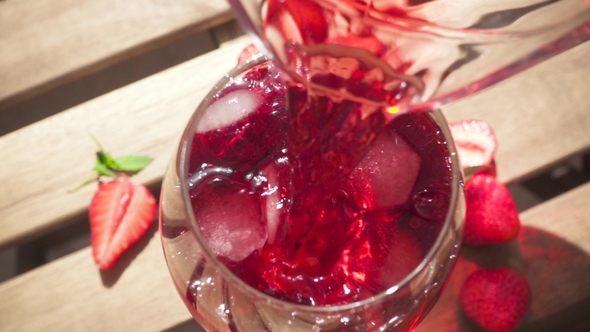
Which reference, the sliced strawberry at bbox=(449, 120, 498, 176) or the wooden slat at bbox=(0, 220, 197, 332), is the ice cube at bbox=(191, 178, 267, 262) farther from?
the sliced strawberry at bbox=(449, 120, 498, 176)

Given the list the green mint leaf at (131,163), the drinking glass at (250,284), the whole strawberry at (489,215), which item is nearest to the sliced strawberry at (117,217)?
the green mint leaf at (131,163)

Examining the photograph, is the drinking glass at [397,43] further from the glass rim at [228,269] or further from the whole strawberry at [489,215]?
the whole strawberry at [489,215]

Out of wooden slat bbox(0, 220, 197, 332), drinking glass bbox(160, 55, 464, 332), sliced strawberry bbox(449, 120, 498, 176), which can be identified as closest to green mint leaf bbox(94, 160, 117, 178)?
wooden slat bbox(0, 220, 197, 332)

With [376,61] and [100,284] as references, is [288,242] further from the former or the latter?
[100,284]

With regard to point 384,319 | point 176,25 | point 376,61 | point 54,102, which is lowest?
point 54,102

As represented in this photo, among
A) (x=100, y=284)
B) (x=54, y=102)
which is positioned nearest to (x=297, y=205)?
(x=100, y=284)

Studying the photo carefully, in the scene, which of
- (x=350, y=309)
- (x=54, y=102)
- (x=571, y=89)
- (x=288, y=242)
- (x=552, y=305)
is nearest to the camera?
(x=350, y=309)
